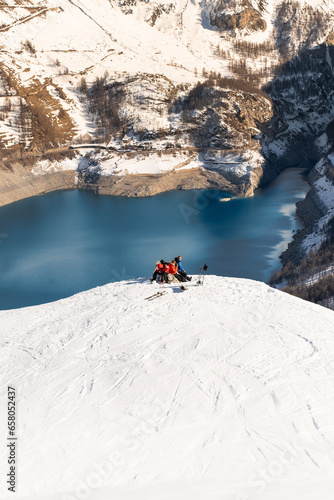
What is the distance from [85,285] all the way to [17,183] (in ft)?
166

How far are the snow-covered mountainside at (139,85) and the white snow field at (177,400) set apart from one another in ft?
241

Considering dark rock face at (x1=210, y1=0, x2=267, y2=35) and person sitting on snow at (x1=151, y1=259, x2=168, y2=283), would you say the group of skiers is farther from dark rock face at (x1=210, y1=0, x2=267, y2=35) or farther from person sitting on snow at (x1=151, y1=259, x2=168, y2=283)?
dark rock face at (x1=210, y1=0, x2=267, y2=35)

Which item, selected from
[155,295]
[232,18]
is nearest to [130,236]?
[155,295]

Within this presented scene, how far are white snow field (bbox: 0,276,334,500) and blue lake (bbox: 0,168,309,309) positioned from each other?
95.1 feet

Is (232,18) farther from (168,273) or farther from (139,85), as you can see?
(168,273)

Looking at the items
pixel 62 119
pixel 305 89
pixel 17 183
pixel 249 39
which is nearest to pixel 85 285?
pixel 17 183

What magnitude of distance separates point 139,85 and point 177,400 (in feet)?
324

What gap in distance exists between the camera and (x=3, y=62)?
332 feet

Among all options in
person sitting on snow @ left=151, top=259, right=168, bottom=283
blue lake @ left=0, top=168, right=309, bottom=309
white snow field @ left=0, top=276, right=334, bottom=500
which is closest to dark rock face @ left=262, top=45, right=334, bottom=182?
blue lake @ left=0, top=168, right=309, bottom=309

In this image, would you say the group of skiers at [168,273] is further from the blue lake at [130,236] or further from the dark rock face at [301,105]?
the dark rock face at [301,105]

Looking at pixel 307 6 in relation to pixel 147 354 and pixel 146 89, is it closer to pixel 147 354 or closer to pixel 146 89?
pixel 146 89

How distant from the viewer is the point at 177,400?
13.7 m

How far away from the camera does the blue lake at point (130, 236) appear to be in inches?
2016

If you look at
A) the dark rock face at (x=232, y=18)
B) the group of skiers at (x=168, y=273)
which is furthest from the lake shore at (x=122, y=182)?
the group of skiers at (x=168, y=273)
